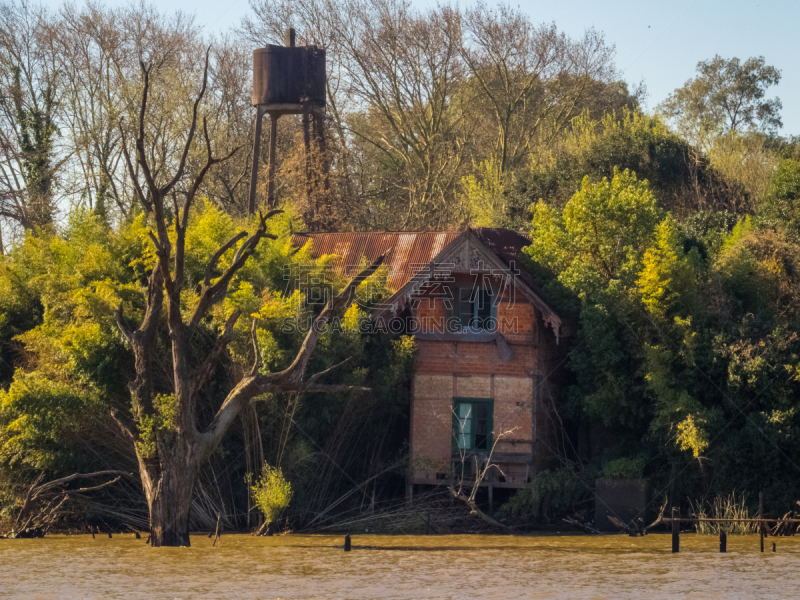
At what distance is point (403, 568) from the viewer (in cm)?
1619

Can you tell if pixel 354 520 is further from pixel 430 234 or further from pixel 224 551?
pixel 430 234

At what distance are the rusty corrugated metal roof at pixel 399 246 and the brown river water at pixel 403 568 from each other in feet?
20.7

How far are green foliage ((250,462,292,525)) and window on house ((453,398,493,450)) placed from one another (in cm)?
386

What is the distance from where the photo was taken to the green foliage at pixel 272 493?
747 inches

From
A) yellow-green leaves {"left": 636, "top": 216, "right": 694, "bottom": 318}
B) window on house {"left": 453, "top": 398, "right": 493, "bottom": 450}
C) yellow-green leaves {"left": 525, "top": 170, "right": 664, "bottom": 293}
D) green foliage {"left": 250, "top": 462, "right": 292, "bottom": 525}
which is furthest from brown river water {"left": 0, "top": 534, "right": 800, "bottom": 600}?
yellow-green leaves {"left": 525, "top": 170, "right": 664, "bottom": 293}

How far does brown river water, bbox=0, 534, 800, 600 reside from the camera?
14.4 m

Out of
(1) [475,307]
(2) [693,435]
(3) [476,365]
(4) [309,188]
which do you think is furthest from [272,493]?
(4) [309,188]

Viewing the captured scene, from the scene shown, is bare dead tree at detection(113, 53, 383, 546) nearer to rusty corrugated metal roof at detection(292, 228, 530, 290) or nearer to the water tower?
rusty corrugated metal roof at detection(292, 228, 530, 290)

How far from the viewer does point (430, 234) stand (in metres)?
23.9

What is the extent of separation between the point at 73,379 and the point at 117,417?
3199mm

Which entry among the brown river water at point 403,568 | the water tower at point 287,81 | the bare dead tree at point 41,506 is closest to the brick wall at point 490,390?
the brown river water at point 403,568

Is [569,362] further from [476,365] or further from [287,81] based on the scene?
[287,81]

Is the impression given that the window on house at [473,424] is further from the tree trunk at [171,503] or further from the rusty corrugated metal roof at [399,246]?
the tree trunk at [171,503]

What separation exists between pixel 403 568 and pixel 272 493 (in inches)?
148
